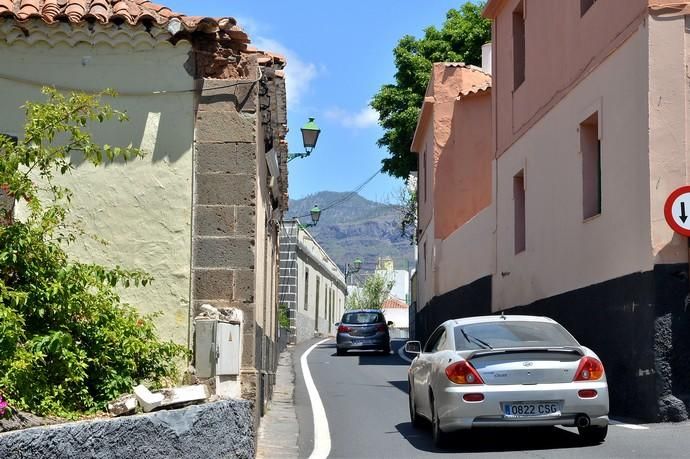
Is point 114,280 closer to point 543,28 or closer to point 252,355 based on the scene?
point 252,355

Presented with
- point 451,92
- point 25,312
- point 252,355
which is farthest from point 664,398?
point 451,92

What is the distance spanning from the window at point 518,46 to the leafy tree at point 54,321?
531 inches

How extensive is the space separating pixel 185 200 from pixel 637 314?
608 cm

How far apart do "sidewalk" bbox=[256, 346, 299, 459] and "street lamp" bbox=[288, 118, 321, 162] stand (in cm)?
533

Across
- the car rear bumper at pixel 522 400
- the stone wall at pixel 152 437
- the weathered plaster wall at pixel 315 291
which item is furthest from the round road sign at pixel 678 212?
the weathered plaster wall at pixel 315 291

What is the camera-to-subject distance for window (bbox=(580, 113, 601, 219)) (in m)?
16.0

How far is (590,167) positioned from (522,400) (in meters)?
6.92

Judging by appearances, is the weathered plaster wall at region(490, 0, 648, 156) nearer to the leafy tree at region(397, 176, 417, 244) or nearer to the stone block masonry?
the stone block masonry

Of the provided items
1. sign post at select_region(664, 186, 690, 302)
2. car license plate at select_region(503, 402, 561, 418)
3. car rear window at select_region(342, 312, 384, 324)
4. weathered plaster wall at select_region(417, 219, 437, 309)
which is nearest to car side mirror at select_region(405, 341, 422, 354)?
car license plate at select_region(503, 402, 561, 418)

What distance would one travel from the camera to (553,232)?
1781 cm

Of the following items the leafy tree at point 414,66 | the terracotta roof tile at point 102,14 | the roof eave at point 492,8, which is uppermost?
the leafy tree at point 414,66

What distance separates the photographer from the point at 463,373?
10.4 meters

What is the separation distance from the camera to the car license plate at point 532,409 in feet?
33.5

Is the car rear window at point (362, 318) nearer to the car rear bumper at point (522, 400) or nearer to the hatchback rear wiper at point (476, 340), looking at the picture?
the hatchback rear wiper at point (476, 340)
